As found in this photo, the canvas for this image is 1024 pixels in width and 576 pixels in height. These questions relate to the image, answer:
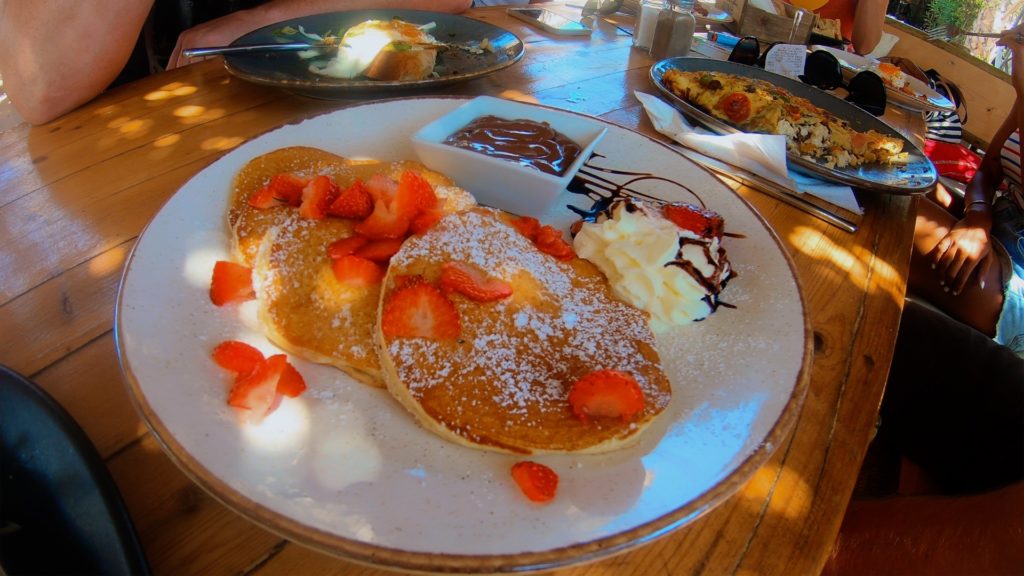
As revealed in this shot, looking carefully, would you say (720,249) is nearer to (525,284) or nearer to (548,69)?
(525,284)

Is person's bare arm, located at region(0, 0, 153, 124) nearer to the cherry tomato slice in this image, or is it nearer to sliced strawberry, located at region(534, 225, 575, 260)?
sliced strawberry, located at region(534, 225, 575, 260)

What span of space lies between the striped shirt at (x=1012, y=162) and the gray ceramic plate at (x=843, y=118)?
1061mm

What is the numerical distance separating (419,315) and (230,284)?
13.1 inches

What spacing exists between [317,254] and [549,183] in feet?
1.71

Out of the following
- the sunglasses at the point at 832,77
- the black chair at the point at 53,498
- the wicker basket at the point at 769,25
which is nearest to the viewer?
the black chair at the point at 53,498

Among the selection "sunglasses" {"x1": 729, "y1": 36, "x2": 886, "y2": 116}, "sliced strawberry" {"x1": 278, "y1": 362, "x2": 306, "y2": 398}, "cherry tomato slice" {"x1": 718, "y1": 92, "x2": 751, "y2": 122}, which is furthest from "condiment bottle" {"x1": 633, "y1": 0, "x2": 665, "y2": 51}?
"sliced strawberry" {"x1": 278, "y1": 362, "x2": 306, "y2": 398}

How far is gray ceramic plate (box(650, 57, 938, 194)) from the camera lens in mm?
1663

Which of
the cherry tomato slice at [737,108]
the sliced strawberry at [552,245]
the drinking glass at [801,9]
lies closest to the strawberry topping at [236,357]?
the sliced strawberry at [552,245]

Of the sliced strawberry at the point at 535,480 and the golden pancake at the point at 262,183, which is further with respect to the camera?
the golden pancake at the point at 262,183

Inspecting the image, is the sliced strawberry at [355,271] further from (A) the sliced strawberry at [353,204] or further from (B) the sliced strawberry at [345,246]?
(A) the sliced strawberry at [353,204]

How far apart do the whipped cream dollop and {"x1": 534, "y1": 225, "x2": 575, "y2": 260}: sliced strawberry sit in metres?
0.04

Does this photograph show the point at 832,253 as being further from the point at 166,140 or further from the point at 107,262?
the point at 166,140

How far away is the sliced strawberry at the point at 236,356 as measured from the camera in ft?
2.77

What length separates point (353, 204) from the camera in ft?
3.66
